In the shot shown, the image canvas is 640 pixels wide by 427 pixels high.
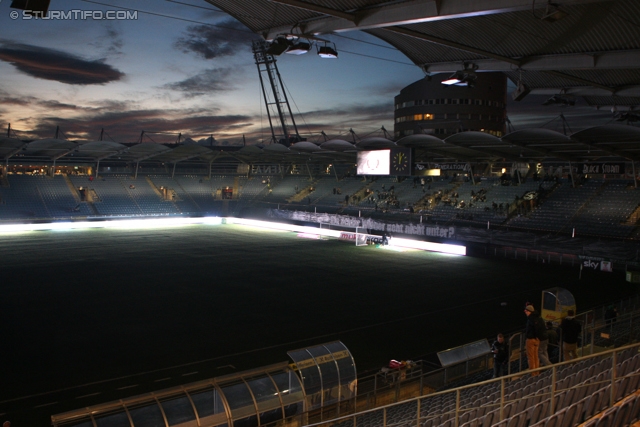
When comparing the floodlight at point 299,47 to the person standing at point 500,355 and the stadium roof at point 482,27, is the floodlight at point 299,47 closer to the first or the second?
the stadium roof at point 482,27

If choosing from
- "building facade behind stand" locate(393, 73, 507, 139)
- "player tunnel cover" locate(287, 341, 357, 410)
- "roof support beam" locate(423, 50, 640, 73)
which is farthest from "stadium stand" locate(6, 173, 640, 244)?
"building facade behind stand" locate(393, 73, 507, 139)

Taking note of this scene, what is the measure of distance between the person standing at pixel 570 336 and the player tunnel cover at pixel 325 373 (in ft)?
15.9

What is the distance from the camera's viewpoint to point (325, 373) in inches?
386

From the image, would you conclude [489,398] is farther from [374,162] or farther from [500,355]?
[374,162]

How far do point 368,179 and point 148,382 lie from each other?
156 ft

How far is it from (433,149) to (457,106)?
62.4 m

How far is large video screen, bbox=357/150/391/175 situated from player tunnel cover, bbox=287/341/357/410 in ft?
92.1

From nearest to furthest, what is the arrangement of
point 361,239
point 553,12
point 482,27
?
point 553,12, point 482,27, point 361,239

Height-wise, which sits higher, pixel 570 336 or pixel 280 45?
pixel 280 45

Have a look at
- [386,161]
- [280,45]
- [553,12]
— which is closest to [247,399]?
[553,12]

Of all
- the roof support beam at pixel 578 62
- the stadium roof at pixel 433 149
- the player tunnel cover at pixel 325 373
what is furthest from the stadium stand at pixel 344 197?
the player tunnel cover at pixel 325 373

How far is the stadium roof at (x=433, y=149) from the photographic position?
31.2 m

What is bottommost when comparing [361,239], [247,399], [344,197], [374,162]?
[247,399]

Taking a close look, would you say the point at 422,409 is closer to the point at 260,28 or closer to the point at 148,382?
the point at 148,382
